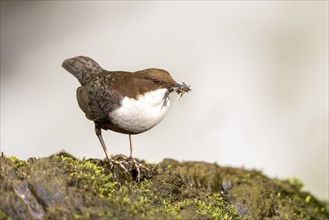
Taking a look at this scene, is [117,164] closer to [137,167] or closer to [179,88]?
[137,167]

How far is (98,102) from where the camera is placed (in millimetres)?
4520

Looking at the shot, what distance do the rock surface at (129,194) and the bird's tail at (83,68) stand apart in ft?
2.63

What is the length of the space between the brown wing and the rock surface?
1.13 feet

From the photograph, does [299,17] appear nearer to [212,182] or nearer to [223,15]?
[223,15]

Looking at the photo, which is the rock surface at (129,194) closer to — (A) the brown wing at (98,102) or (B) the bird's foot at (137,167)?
(B) the bird's foot at (137,167)

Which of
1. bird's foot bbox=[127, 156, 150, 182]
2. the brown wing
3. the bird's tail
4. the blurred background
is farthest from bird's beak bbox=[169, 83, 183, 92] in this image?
A: the blurred background

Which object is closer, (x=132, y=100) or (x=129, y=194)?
(x=129, y=194)

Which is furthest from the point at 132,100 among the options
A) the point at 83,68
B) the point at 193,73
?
the point at 193,73

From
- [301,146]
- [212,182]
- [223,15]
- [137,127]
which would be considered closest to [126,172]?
[137,127]

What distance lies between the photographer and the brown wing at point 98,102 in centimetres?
442

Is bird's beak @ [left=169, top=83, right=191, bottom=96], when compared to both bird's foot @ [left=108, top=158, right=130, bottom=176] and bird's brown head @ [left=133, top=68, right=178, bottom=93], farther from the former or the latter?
bird's foot @ [left=108, top=158, right=130, bottom=176]

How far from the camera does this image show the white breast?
430 centimetres

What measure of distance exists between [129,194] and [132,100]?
733mm

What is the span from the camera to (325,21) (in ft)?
31.0
